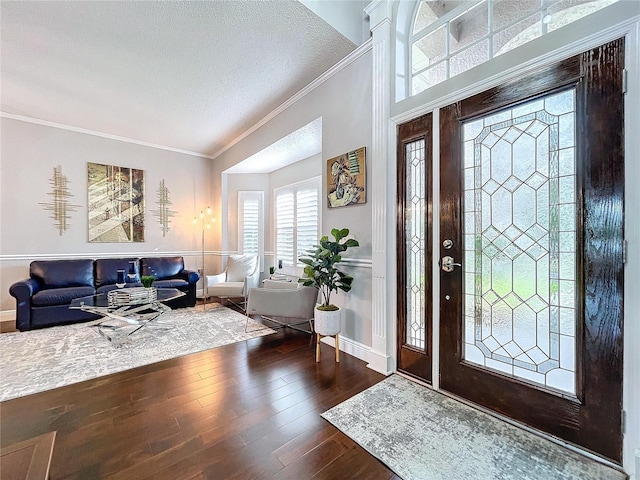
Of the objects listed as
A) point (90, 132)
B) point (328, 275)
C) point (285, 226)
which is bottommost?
point (328, 275)

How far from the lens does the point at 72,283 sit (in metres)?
4.29

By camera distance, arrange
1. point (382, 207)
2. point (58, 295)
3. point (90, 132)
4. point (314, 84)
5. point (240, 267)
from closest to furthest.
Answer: point (382, 207) → point (314, 84) → point (58, 295) → point (90, 132) → point (240, 267)

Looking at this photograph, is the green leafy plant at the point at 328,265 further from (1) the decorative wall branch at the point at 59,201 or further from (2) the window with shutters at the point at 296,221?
(1) the decorative wall branch at the point at 59,201

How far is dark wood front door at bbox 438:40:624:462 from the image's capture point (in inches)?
60.4

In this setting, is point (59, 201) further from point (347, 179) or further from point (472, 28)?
point (472, 28)

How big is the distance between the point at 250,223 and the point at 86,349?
3.54m

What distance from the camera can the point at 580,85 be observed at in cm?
162

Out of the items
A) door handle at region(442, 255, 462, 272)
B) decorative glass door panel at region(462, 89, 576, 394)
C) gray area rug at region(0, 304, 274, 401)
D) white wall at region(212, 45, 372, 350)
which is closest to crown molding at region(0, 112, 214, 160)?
gray area rug at region(0, 304, 274, 401)

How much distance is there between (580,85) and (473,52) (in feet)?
3.01

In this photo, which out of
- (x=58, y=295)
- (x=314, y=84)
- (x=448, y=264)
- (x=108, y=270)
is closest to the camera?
(x=448, y=264)

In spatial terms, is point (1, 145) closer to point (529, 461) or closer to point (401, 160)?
point (401, 160)

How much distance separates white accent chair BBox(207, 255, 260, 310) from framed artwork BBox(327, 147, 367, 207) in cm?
235

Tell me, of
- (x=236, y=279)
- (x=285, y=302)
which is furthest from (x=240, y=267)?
(x=285, y=302)

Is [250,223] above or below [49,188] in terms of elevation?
below
